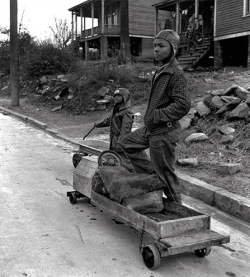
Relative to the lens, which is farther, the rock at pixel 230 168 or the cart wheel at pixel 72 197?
the rock at pixel 230 168

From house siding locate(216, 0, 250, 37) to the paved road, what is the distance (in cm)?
1661

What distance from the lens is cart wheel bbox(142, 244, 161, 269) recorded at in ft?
10.8

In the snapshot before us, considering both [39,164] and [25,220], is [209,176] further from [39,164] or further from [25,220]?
[39,164]

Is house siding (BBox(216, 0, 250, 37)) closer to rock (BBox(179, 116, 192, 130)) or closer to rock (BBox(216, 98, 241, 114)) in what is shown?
rock (BBox(216, 98, 241, 114))

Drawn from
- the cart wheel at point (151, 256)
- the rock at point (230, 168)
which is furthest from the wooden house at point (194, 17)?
the cart wheel at point (151, 256)

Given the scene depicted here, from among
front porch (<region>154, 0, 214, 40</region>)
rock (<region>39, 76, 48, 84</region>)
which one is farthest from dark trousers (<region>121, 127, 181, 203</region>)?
front porch (<region>154, 0, 214, 40</region>)

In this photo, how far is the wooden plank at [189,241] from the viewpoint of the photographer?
125 inches

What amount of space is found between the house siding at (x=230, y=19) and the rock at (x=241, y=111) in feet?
41.0

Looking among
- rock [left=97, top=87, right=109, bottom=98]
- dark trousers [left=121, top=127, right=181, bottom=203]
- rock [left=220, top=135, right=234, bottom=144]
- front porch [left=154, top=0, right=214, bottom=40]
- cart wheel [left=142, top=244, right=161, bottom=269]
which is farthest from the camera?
front porch [left=154, top=0, right=214, bottom=40]

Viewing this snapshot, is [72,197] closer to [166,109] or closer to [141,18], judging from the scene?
[166,109]

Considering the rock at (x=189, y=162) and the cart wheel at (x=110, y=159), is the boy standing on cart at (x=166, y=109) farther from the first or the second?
the rock at (x=189, y=162)

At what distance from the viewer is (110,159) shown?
4.75m

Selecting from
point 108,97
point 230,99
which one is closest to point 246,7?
point 108,97

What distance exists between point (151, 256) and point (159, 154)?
3.21ft
